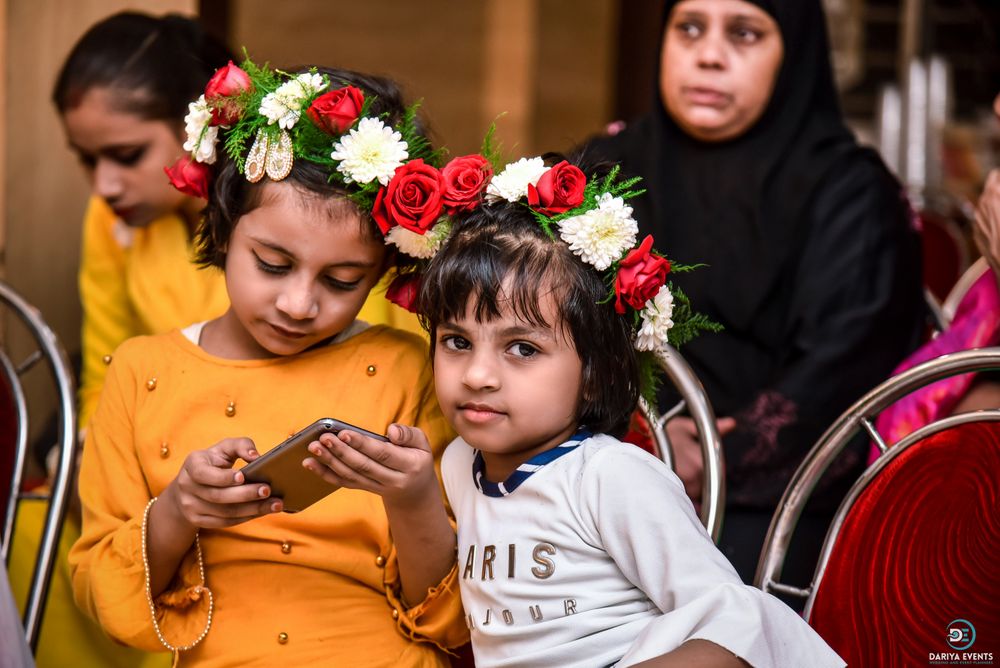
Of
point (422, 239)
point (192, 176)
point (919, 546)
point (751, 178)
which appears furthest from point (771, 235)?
point (192, 176)

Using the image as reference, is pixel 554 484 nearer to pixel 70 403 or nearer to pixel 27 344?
pixel 70 403

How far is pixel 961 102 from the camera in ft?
29.0

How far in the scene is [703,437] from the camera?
1.94m

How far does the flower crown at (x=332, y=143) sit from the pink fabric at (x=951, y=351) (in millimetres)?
1013

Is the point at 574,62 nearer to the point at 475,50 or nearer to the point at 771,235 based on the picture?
the point at 475,50

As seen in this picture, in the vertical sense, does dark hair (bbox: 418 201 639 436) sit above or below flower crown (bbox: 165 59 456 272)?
below

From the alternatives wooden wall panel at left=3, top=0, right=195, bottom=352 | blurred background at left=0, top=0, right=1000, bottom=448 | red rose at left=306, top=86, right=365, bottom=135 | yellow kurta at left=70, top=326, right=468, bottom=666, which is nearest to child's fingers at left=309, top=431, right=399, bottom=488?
yellow kurta at left=70, top=326, right=468, bottom=666

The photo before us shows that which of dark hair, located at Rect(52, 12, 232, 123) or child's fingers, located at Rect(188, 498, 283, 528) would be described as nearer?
child's fingers, located at Rect(188, 498, 283, 528)

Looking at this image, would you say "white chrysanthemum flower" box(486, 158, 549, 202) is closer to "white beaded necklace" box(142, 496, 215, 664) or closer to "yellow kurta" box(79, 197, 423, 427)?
"white beaded necklace" box(142, 496, 215, 664)

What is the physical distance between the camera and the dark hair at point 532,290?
1.55 metres

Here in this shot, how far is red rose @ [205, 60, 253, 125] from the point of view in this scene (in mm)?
1729

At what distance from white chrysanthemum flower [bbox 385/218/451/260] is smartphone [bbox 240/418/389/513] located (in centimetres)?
29

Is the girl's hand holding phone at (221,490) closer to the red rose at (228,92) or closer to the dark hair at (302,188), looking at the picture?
the dark hair at (302,188)

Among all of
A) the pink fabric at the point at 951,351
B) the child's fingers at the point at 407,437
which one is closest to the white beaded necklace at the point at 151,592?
the child's fingers at the point at 407,437
